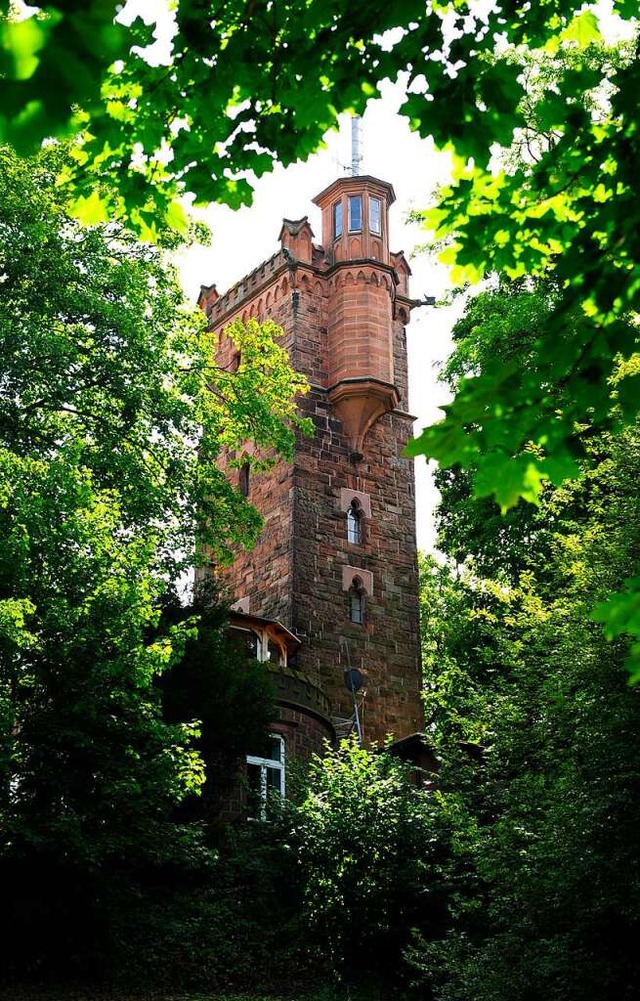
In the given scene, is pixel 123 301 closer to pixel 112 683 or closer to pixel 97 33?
pixel 112 683

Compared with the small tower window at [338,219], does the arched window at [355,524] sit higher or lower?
lower

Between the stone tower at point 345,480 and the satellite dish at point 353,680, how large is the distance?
168mm

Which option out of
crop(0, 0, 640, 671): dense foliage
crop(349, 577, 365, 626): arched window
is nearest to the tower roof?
crop(349, 577, 365, 626): arched window

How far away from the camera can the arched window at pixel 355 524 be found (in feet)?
102

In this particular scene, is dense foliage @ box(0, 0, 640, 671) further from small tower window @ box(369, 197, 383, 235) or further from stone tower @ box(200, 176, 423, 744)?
small tower window @ box(369, 197, 383, 235)

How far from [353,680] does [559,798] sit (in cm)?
1578

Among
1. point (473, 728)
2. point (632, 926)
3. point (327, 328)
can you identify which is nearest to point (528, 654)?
point (473, 728)

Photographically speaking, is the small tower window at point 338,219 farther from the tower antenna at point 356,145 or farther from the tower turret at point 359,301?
the tower antenna at point 356,145

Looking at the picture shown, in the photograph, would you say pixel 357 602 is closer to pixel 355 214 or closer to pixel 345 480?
pixel 345 480

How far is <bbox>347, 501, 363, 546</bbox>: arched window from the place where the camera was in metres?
31.0

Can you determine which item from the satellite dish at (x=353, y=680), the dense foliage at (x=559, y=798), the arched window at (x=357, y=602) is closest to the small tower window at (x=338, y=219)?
the arched window at (x=357, y=602)

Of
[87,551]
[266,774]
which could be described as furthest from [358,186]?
[87,551]

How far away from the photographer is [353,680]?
29.1m

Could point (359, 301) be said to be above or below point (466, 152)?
above
